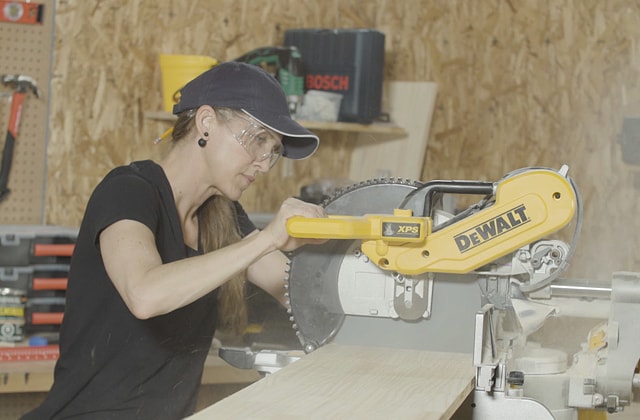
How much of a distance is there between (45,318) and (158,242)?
152cm

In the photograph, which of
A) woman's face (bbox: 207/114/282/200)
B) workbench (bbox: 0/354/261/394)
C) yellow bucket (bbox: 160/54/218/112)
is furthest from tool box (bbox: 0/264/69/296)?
woman's face (bbox: 207/114/282/200)

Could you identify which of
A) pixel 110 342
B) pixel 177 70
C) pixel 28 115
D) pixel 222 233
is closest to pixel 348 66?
pixel 177 70

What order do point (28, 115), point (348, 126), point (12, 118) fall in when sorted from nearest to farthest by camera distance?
point (12, 118) < point (28, 115) < point (348, 126)

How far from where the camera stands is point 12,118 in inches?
153

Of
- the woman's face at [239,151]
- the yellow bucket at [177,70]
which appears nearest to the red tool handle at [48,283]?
the yellow bucket at [177,70]

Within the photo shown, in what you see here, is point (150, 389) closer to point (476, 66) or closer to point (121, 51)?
point (121, 51)

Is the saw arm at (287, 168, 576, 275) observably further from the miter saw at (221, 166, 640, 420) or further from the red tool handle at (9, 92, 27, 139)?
the red tool handle at (9, 92, 27, 139)

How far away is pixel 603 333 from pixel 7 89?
→ 283cm

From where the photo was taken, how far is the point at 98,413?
82.4 inches

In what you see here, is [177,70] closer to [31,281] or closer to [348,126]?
[348,126]

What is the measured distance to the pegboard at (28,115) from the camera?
3934 mm

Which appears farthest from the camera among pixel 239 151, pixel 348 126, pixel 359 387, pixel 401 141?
pixel 401 141

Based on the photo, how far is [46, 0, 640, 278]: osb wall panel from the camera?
13.5ft

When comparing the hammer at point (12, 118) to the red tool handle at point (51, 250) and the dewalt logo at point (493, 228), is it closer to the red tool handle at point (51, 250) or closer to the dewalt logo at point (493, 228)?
the red tool handle at point (51, 250)
